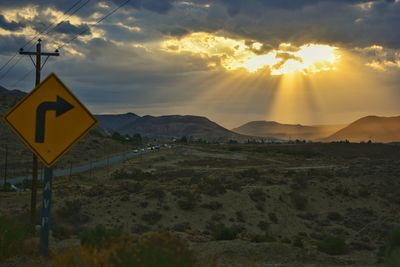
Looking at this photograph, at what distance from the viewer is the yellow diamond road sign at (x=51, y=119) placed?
36.8ft

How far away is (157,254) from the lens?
8.97 meters

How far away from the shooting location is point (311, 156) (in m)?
123

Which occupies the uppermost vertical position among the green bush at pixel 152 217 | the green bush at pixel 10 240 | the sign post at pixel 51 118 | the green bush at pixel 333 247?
the sign post at pixel 51 118

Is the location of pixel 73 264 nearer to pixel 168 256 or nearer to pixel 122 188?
pixel 168 256

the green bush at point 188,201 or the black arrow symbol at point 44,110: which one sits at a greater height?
the black arrow symbol at point 44,110

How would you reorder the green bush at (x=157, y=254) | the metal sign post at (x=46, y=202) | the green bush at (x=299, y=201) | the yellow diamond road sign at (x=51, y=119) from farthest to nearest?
the green bush at (x=299, y=201), the metal sign post at (x=46, y=202), the yellow diamond road sign at (x=51, y=119), the green bush at (x=157, y=254)

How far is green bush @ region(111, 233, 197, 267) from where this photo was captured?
896 cm

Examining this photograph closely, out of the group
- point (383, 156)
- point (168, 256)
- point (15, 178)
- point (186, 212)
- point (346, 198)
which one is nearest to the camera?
point (168, 256)

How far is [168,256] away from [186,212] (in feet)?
93.6

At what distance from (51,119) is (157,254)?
3925 mm

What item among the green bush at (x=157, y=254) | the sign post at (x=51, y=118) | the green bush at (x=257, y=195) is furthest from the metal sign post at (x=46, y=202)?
the green bush at (x=257, y=195)

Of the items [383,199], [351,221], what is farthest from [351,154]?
[351,221]

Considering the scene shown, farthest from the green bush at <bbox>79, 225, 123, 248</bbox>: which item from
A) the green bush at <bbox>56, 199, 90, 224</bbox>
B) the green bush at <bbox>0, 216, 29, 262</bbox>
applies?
the green bush at <bbox>56, 199, 90, 224</bbox>

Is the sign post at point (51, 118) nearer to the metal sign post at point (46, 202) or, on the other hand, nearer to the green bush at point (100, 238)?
the metal sign post at point (46, 202)
